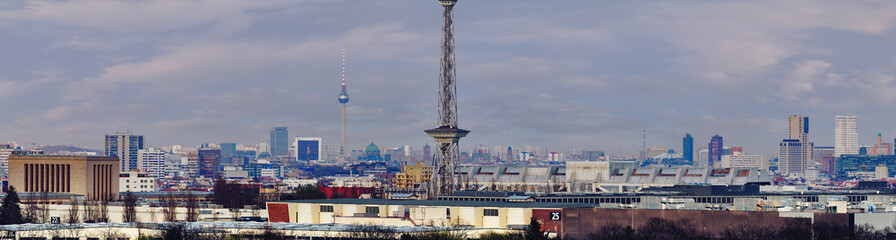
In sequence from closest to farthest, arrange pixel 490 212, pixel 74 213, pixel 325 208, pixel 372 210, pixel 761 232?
pixel 761 232 < pixel 490 212 < pixel 372 210 < pixel 325 208 < pixel 74 213

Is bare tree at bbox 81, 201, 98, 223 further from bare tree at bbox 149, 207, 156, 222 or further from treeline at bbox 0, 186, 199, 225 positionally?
bare tree at bbox 149, 207, 156, 222

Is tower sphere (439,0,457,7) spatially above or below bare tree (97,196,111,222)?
above

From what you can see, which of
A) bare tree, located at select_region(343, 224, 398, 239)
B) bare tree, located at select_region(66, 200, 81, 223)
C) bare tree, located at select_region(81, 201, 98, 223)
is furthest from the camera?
bare tree, located at select_region(81, 201, 98, 223)

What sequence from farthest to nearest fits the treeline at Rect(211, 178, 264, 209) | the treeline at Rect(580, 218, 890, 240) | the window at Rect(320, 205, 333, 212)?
the treeline at Rect(211, 178, 264, 209) → the window at Rect(320, 205, 333, 212) → the treeline at Rect(580, 218, 890, 240)

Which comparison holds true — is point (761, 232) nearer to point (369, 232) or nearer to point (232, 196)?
point (369, 232)

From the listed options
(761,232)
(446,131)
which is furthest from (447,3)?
(761,232)

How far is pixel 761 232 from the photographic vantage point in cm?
9319

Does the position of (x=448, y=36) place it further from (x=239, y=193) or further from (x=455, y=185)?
(x=239, y=193)

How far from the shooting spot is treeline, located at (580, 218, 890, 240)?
92.1m

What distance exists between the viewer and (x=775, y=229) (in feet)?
307

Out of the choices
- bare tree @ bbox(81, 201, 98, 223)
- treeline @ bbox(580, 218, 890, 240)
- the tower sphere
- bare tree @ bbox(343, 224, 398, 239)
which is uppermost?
the tower sphere

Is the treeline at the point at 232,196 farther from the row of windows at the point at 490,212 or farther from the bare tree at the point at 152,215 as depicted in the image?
the row of windows at the point at 490,212

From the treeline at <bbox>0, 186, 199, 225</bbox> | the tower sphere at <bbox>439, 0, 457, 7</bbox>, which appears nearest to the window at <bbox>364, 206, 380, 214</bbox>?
the treeline at <bbox>0, 186, 199, 225</bbox>

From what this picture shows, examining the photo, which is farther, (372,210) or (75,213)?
(75,213)
